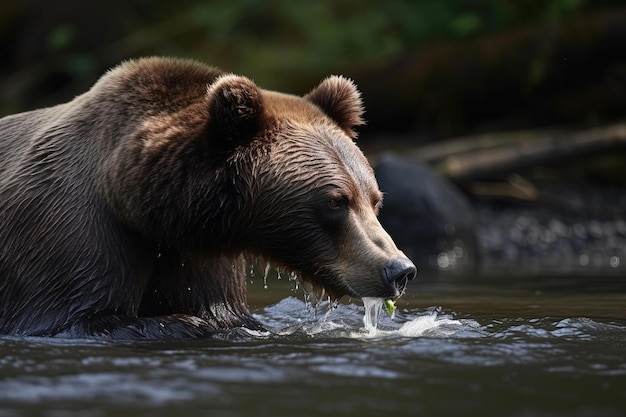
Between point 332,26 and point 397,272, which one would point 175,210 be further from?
point 332,26

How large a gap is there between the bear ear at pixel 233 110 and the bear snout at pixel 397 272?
111 cm

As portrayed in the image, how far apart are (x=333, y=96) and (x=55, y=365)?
268 centimetres

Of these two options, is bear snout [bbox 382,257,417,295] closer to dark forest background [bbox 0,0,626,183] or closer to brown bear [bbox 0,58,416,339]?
brown bear [bbox 0,58,416,339]

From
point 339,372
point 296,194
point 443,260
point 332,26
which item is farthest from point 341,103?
point 332,26

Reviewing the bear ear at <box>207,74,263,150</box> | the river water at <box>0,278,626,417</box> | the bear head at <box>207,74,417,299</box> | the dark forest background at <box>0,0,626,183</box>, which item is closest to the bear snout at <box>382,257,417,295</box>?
the bear head at <box>207,74,417,299</box>

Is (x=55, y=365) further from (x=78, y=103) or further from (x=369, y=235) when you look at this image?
(x=78, y=103)

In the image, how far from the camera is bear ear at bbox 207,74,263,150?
19.1 ft

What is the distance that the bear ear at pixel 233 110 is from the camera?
19.1 ft

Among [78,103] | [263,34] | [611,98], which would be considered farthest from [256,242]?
[263,34]

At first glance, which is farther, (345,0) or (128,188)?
(345,0)

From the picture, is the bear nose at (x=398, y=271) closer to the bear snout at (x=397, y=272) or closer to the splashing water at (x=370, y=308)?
the bear snout at (x=397, y=272)

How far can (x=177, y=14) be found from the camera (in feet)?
70.1

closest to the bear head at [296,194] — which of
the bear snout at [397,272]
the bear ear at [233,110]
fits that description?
the bear ear at [233,110]

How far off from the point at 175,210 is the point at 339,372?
1742 millimetres
